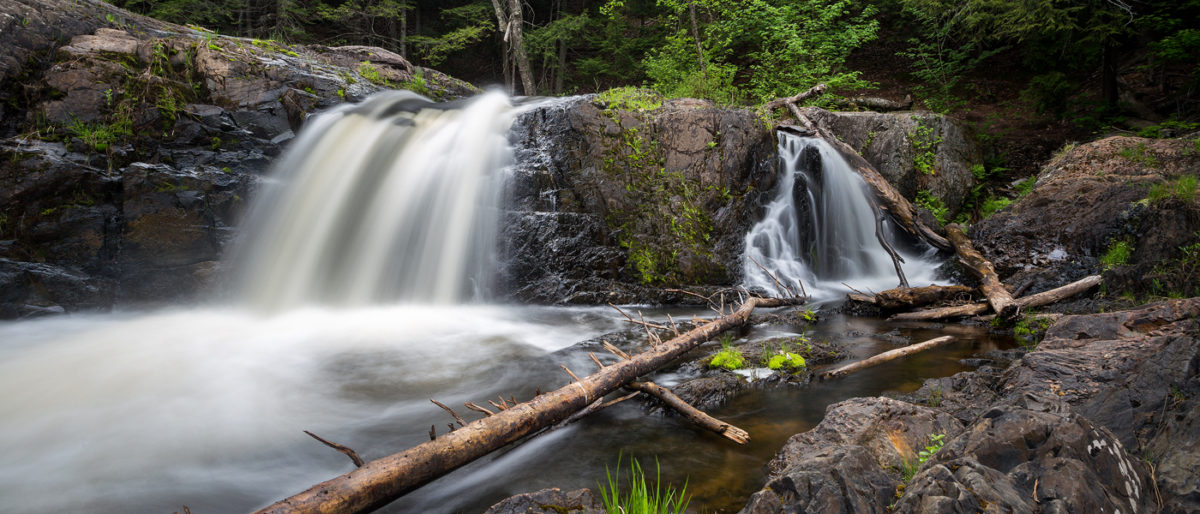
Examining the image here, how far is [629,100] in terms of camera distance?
8.88m

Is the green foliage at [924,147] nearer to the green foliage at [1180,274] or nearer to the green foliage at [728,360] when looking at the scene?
the green foliage at [1180,274]

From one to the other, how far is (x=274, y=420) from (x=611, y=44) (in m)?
19.2

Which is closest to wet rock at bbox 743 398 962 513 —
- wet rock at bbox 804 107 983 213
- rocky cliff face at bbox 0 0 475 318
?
rocky cliff face at bbox 0 0 475 318

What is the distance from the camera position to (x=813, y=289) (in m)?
8.23

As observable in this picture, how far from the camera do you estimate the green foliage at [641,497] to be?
81.0 inches

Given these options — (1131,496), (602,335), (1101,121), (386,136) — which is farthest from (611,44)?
(1131,496)

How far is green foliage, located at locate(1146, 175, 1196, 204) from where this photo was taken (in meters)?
5.97

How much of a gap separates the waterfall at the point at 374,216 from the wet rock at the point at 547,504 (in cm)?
598

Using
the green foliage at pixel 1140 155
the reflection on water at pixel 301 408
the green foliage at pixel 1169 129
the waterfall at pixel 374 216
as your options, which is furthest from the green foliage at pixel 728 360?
the green foliage at pixel 1169 129

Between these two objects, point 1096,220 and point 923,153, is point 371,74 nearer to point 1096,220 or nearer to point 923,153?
point 923,153

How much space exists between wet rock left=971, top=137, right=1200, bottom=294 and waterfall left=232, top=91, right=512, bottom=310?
25.6 ft

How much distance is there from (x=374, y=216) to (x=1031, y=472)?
867 cm

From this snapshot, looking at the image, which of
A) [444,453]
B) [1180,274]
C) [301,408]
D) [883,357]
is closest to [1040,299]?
[1180,274]

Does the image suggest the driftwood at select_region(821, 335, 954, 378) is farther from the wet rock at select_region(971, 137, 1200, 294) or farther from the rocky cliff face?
the rocky cliff face
